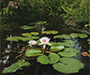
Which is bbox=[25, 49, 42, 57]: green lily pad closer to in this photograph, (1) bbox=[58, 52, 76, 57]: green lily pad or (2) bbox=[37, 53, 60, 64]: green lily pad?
(2) bbox=[37, 53, 60, 64]: green lily pad

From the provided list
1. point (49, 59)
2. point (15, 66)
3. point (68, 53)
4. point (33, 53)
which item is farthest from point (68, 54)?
point (15, 66)

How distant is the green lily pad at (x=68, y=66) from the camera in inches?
41.8

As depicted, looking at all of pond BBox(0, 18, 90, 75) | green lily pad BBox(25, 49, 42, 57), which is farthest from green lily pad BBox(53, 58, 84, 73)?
green lily pad BBox(25, 49, 42, 57)

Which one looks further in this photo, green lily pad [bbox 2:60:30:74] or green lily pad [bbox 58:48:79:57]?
green lily pad [bbox 58:48:79:57]

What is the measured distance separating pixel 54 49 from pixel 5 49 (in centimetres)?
74

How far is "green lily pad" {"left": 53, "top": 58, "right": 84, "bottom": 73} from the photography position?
1.06 metres

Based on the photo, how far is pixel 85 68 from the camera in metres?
1.16

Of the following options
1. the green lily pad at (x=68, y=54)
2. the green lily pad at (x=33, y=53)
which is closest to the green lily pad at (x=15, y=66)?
the green lily pad at (x=33, y=53)

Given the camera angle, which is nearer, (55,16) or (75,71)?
(75,71)

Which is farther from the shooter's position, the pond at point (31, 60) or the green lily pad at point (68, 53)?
the green lily pad at point (68, 53)

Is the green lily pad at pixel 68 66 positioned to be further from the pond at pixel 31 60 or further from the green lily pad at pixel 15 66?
the green lily pad at pixel 15 66

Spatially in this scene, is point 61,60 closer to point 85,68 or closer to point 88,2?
point 85,68

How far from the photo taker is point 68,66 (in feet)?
3.66

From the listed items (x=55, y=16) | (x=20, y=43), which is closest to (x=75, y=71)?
(x=20, y=43)
